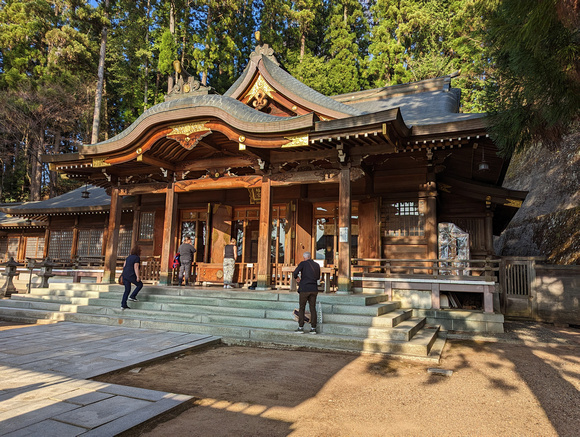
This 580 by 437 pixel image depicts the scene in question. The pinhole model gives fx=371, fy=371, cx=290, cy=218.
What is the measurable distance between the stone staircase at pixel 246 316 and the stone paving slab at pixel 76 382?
2.36ft

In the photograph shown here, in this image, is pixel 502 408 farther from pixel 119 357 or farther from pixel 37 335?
pixel 37 335

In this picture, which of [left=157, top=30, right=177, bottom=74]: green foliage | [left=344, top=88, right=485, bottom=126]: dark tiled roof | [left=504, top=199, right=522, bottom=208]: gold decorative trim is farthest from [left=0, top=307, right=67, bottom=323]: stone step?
[left=157, top=30, right=177, bottom=74]: green foliage

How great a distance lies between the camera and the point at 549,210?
63.1 feet

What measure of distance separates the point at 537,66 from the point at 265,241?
22.9ft

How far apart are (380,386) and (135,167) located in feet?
32.9

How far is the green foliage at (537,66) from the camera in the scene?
4.04 m

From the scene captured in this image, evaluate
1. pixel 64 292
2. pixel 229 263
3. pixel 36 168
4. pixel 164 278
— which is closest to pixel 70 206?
pixel 64 292

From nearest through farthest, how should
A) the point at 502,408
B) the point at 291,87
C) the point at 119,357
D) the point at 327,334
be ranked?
the point at 502,408 < the point at 119,357 < the point at 327,334 < the point at 291,87

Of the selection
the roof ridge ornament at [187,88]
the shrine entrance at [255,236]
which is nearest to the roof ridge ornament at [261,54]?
the roof ridge ornament at [187,88]

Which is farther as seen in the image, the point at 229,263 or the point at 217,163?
the point at 229,263

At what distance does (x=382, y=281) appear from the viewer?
31.5 ft

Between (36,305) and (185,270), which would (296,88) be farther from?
(36,305)

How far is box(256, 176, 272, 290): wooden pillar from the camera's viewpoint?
31.8ft

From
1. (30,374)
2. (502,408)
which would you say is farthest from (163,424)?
(502,408)
